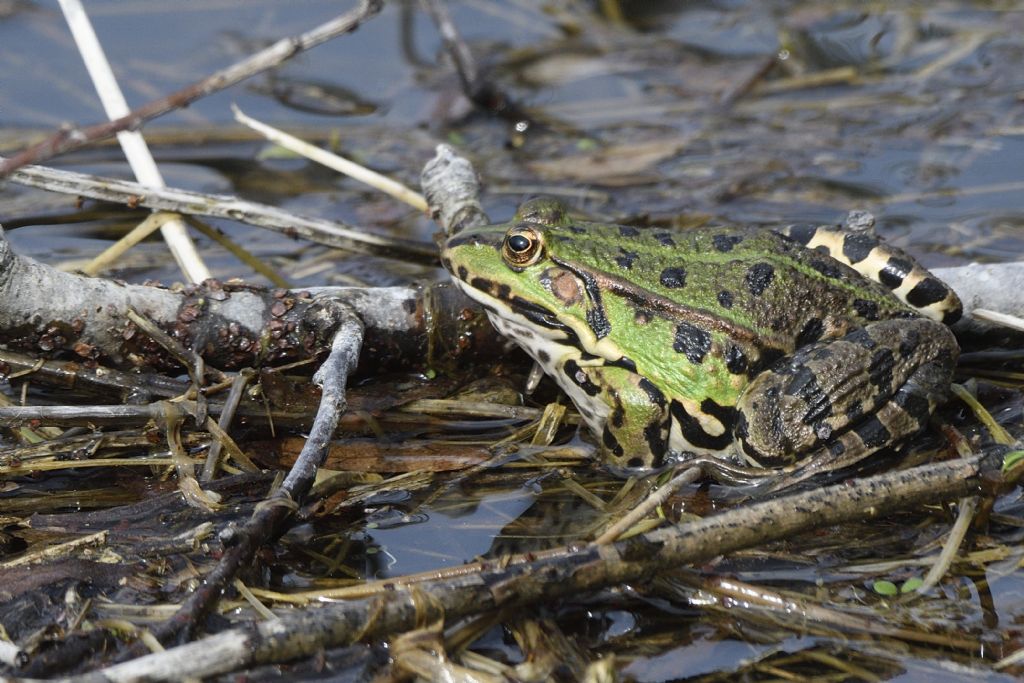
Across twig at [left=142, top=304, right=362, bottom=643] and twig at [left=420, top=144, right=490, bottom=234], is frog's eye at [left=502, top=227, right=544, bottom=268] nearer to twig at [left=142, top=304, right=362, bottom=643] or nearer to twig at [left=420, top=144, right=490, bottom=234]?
twig at [left=420, top=144, right=490, bottom=234]

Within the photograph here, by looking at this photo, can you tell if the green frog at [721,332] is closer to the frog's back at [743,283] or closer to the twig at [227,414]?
the frog's back at [743,283]

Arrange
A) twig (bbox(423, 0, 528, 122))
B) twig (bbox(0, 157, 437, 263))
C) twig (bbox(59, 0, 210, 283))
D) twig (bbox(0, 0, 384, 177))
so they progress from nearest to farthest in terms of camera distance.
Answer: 1. twig (bbox(0, 0, 384, 177))
2. twig (bbox(0, 157, 437, 263))
3. twig (bbox(59, 0, 210, 283))
4. twig (bbox(423, 0, 528, 122))

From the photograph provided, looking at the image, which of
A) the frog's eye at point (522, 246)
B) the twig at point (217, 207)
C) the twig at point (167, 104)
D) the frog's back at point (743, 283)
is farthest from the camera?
the twig at point (217, 207)

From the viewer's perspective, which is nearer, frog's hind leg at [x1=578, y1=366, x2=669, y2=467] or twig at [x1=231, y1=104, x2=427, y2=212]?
frog's hind leg at [x1=578, y1=366, x2=669, y2=467]

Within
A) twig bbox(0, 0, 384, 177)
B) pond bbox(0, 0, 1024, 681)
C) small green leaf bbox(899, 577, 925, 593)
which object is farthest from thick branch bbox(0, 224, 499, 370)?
small green leaf bbox(899, 577, 925, 593)

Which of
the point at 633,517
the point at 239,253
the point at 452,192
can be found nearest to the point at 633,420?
the point at 633,517

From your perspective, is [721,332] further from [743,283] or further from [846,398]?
[846,398]

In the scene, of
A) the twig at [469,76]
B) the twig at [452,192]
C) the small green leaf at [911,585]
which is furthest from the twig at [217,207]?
the twig at [469,76]
